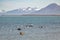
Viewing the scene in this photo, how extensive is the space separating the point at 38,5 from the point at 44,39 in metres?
0.73

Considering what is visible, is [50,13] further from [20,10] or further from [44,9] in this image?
[20,10]

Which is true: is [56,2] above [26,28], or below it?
above

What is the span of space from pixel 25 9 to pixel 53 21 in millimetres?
2554

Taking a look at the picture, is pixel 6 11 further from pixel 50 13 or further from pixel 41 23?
pixel 41 23

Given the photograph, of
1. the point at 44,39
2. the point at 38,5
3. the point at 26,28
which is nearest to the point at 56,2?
the point at 38,5

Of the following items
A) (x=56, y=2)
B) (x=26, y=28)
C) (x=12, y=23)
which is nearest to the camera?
(x=56, y=2)

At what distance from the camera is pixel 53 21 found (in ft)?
26.8

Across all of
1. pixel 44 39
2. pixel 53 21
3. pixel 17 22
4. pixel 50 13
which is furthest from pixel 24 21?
pixel 44 39

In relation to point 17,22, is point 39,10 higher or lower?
higher

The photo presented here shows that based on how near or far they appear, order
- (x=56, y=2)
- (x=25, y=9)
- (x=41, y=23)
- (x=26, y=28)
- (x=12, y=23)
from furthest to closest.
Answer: (x=12, y=23) → (x=41, y=23) → (x=26, y=28) → (x=25, y=9) → (x=56, y=2)

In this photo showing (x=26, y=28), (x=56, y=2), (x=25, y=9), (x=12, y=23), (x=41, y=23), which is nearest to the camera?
(x=56, y=2)

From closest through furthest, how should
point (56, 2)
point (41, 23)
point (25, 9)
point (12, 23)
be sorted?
point (56, 2), point (25, 9), point (41, 23), point (12, 23)

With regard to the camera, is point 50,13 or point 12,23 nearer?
point 50,13

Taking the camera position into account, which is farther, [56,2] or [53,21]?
[53,21]
